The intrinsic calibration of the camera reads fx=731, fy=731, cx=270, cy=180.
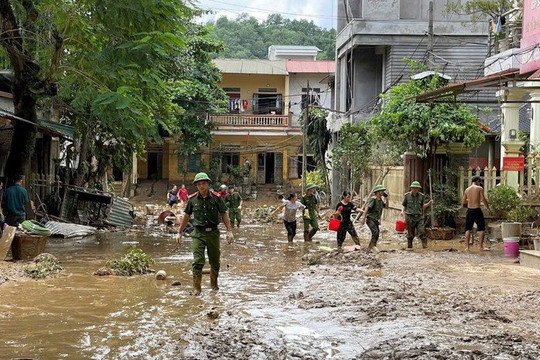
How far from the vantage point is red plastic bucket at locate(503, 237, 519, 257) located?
598 inches

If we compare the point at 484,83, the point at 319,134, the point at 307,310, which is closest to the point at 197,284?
the point at 307,310

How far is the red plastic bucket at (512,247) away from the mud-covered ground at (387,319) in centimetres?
204

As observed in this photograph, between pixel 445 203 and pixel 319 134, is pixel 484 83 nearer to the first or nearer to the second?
pixel 445 203

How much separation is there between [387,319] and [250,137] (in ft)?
123

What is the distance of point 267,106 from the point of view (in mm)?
48344

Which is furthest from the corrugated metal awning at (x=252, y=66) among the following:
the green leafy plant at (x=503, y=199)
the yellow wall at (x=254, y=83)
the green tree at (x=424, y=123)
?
the green leafy plant at (x=503, y=199)

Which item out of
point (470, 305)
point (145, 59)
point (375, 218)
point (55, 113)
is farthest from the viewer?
point (55, 113)

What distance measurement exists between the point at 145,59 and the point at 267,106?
35.5m

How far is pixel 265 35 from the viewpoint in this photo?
266ft

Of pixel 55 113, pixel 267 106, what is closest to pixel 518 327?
pixel 55 113

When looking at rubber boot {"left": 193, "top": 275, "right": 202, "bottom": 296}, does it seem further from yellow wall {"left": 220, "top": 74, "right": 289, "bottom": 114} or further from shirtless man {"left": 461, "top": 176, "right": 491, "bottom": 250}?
yellow wall {"left": 220, "top": 74, "right": 289, "bottom": 114}

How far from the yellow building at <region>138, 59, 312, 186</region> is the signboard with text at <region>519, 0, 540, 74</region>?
2933cm

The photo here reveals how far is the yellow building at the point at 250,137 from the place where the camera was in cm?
4516

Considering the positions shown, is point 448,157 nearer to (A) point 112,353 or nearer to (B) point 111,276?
(B) point 111,276
